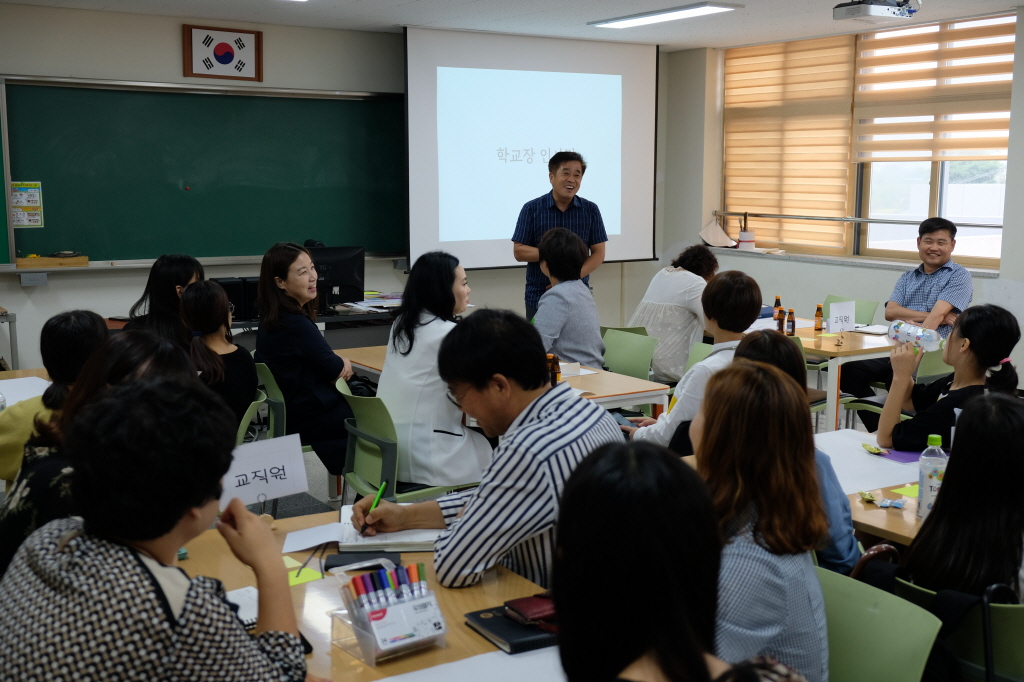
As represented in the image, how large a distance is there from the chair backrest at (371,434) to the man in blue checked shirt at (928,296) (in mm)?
3282

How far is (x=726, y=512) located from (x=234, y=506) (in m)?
0.85

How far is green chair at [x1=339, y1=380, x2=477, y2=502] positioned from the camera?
3195 mm

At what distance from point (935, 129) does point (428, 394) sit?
219 inches

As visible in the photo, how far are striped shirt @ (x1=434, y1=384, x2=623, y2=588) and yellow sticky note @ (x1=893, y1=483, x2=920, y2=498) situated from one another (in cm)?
122

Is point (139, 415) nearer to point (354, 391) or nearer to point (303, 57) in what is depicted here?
point (354, 391)

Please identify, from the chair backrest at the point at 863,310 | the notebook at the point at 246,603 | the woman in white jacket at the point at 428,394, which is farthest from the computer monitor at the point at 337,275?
the notebook at the point at 246,603

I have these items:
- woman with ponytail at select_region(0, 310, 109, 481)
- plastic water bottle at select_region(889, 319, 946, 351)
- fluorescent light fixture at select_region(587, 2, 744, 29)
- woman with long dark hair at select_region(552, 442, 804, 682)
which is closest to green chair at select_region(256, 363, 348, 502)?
woman with ponytail at select_region(0, 310, 109, 481)

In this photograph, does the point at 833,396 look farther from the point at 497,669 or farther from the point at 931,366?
the point at 497,669

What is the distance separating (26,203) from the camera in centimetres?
618

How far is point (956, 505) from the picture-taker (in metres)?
2.02

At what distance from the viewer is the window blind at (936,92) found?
6703 mm

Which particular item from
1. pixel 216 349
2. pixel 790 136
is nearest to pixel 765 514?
pixel 216 349

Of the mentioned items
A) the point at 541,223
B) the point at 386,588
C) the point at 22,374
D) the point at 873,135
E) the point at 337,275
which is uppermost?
the point at 873,135

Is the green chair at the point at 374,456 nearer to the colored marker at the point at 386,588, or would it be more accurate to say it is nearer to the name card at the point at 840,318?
the colored marker at the point at 386,588
